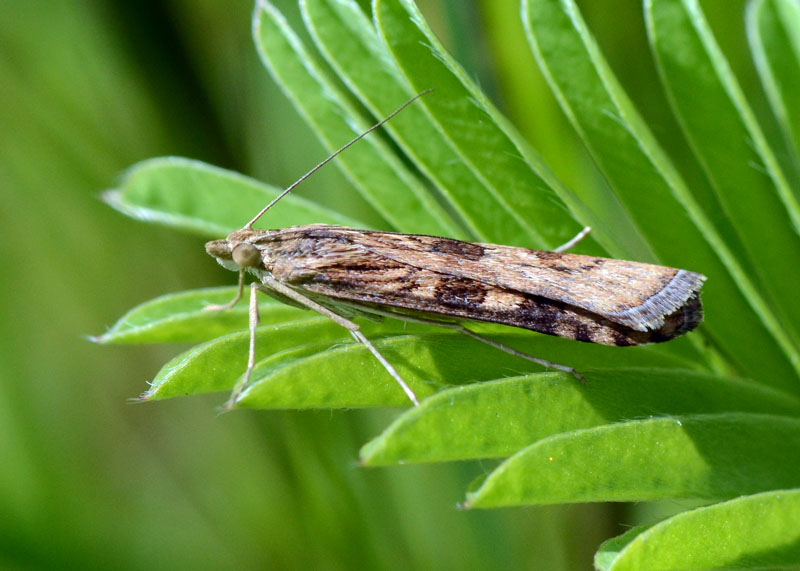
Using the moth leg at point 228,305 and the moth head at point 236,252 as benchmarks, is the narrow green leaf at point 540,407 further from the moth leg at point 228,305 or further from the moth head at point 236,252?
the moth head at point 236,252

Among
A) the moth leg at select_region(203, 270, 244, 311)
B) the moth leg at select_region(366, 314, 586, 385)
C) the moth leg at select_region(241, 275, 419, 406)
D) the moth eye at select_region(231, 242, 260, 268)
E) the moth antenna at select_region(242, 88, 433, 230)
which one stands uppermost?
the moth antenna at select_region(242, 88, 433, 230)

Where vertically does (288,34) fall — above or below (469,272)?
above

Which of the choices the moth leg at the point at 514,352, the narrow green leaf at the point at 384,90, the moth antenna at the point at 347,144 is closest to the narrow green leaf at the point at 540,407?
the moth leg at the point at 514,352

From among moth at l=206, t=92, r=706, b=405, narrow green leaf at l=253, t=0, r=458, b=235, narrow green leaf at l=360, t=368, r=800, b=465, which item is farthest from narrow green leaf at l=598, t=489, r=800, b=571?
narrow green leaf at l=253, t=0, r=458, b=235

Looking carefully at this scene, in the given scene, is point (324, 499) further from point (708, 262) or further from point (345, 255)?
point (708, 262)

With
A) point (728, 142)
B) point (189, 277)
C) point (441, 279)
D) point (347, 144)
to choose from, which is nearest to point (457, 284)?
point (441, 279)

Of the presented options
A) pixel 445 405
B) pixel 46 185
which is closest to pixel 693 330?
pixel 445 405

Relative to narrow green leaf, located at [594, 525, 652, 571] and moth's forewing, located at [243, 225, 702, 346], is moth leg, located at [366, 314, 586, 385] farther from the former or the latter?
narrow green leaf, located at [594, 525, 652, 571]
